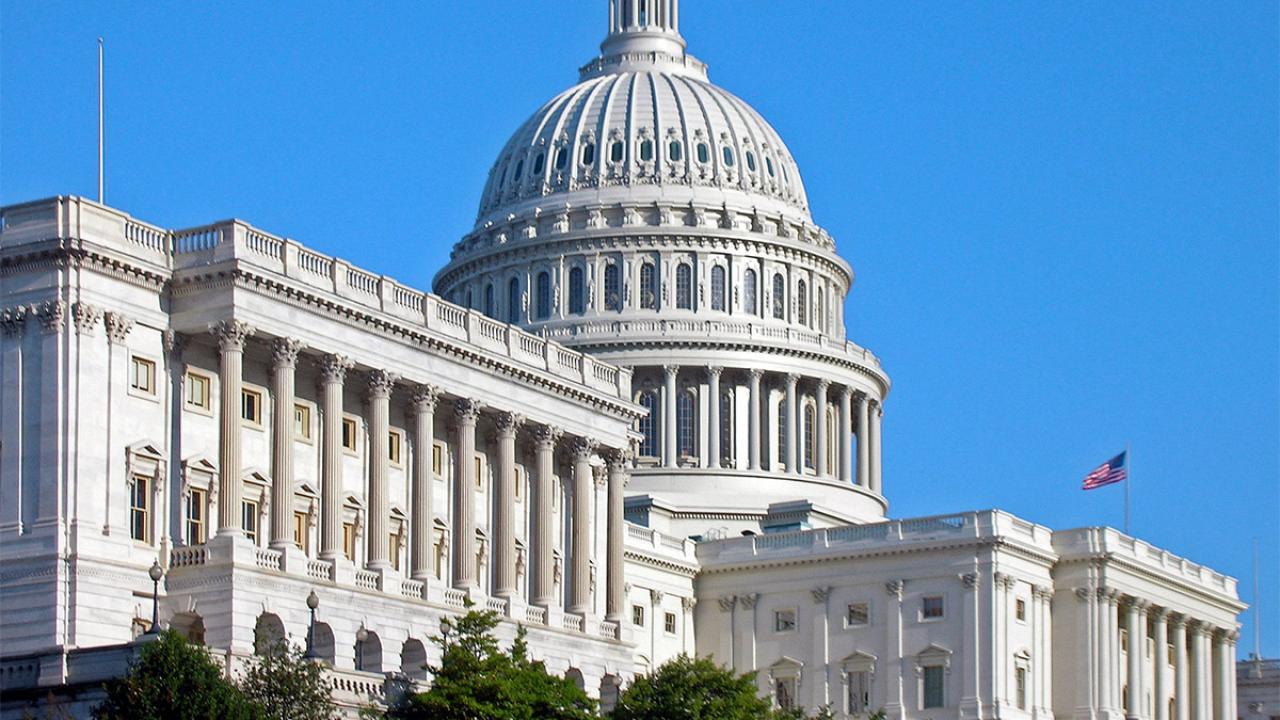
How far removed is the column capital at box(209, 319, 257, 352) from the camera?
102 m

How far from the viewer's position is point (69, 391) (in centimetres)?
9756

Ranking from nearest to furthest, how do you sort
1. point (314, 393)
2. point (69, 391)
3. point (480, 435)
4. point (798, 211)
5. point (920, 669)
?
point (69, 391) → point (314, 393) → point (480, 435) → point (920, 669) → point (798, 211)

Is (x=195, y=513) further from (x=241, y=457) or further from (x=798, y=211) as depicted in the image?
(x=798, y=211)

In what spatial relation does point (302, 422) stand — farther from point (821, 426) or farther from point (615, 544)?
point (821, 426)

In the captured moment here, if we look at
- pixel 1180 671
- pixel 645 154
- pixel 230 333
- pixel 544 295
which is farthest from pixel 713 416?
pixel 230 333

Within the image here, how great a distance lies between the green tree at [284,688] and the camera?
85375mm

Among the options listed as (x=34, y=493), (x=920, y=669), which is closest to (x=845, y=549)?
(x=920, y=669)

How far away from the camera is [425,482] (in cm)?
11300

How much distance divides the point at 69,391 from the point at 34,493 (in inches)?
140

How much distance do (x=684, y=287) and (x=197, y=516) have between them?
268 feet

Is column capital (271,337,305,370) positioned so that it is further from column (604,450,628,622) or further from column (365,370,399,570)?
column (604,450,628,622)

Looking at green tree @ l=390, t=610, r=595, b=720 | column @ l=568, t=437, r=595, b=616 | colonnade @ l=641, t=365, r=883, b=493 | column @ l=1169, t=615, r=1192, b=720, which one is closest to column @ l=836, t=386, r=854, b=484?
colonnade @ l=641, t=365, r=883, b=493

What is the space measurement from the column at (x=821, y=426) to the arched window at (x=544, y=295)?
664 inches

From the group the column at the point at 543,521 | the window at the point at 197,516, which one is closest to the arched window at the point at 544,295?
the column at the point at 543,521
